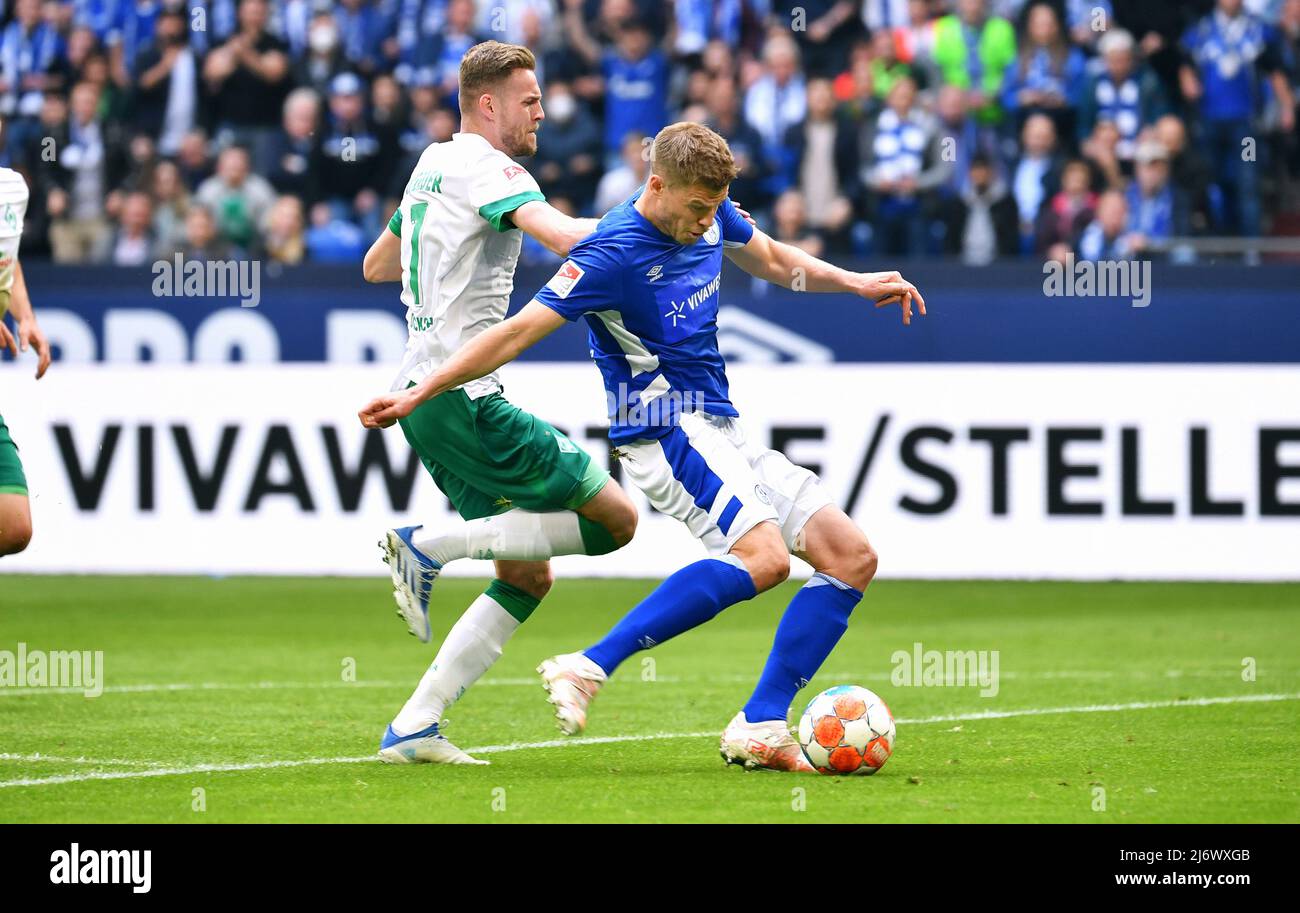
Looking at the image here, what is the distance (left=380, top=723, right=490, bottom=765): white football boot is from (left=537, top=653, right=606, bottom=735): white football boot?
696 millimetres

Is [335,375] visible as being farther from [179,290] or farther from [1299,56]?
[1299,56]

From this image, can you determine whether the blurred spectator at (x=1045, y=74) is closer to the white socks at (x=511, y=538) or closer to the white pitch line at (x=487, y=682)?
the white pitch line at (x=487, y=682)

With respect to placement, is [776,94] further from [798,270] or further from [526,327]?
[526,327]

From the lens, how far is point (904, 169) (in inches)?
581

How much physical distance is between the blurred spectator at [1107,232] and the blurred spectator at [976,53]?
1365 millimetres

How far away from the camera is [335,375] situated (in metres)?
12.8

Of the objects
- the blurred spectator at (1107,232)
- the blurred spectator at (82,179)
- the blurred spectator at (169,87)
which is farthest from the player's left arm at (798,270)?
the blurred spectator at (169,87)

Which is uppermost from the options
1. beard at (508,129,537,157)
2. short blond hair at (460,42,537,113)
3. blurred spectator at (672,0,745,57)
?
blurred spectator at (672,0,745,57)

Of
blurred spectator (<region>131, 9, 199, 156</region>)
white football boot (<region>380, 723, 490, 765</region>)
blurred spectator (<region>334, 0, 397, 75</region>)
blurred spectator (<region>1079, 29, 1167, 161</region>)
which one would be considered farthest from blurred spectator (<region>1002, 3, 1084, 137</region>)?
white football boot (<region>380, 723, 490, 765</region>)

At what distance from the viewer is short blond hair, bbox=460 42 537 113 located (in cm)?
653

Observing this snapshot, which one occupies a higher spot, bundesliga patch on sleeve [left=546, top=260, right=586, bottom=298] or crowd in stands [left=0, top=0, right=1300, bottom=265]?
crowd in stands [left=0, top=0, right=1300, bottom=265]

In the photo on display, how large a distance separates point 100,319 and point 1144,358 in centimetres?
675

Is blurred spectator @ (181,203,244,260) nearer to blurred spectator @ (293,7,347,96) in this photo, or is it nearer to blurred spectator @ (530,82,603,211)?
blurred spectator @ (293,7,347,96)
